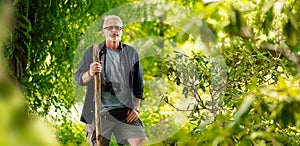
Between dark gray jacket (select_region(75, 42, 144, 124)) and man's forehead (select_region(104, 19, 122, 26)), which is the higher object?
man's forehead (select_region(104, 19, 122, 26))

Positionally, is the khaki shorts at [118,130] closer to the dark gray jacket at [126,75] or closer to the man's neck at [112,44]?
the dark gray jacket at [126,75]

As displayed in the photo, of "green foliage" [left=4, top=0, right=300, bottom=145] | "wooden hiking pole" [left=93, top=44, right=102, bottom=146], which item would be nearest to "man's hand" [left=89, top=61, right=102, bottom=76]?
"wooden hiking pole" [left=93, top=44, right=102, bottom=146]

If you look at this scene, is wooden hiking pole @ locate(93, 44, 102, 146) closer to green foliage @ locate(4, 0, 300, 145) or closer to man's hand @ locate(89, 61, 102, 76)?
man's hand @ locate(89, 61, 102, 76)

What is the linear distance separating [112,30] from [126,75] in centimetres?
28

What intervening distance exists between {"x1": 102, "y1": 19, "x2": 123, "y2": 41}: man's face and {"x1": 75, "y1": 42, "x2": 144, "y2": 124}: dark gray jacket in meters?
0.05

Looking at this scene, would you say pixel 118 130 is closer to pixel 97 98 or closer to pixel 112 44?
pixel 97 98

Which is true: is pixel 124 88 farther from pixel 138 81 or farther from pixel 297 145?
pixel 297 145

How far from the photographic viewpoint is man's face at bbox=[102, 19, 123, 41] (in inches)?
140

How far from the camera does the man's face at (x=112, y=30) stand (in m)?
3.57

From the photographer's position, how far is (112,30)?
3582 millimetres

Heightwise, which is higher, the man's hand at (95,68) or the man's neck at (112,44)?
the man's neck at (112,44)

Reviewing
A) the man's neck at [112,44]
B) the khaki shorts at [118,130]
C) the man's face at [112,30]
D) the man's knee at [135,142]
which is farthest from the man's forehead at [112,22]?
the man's knee at [135,142]

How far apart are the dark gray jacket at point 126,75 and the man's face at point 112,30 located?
53mm

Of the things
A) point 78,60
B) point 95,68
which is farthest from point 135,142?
point 78,60
